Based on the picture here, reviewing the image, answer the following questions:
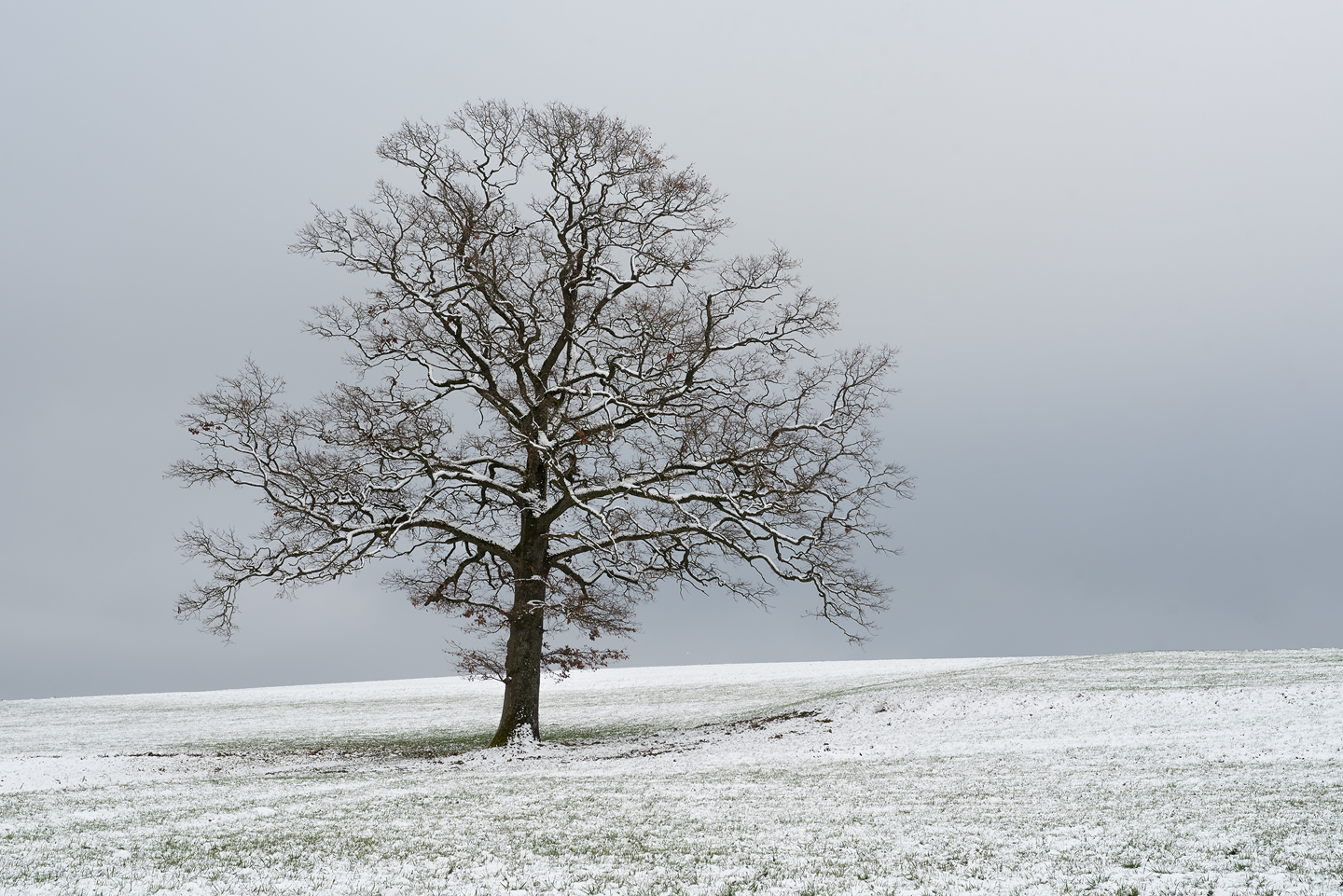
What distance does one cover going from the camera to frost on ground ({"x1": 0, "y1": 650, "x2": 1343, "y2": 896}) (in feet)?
28.6

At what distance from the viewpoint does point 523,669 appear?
2203 centimetres

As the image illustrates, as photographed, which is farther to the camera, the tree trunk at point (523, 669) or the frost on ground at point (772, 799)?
the tree trunk at point (523, 669)

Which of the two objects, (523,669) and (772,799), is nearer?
(772,799)

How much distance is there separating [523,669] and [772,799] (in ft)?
34.1

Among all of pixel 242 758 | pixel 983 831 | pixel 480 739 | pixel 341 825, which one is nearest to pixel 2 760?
pixel 242 758

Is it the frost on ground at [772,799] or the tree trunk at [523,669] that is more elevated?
the tree trunk at [523,669]

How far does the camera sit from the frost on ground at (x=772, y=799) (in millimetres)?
8703

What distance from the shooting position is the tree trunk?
21.7m

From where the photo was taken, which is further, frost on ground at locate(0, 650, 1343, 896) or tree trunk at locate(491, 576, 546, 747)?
tree trunk at locate(491, 576, 546, 747)

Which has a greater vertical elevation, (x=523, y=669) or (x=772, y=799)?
(x=523, y=669)

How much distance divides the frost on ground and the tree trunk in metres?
0.81

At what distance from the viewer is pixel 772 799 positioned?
13055mm

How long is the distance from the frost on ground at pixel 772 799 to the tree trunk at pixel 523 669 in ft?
2.65

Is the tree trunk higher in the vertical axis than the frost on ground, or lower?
Answer: higher
